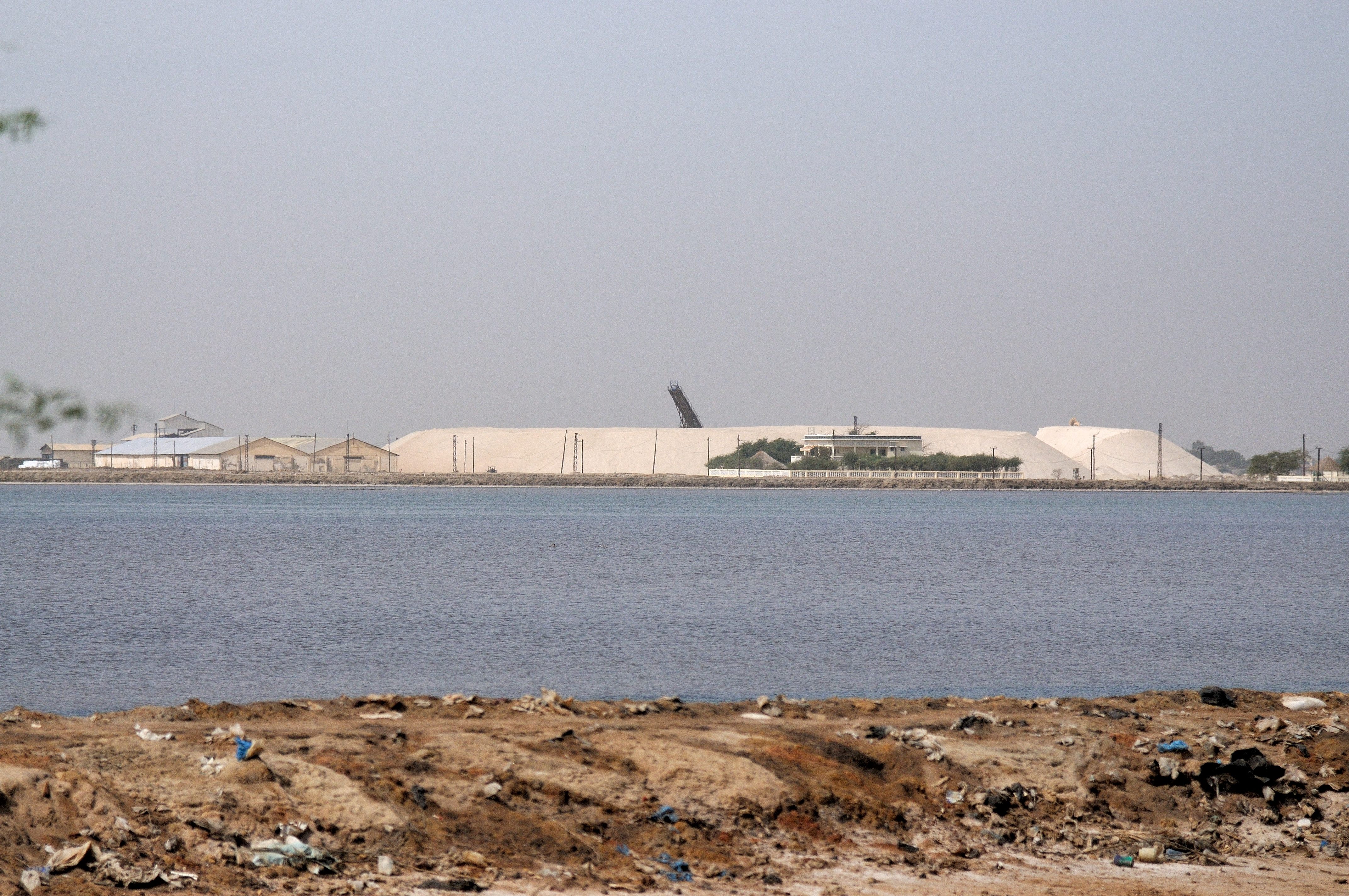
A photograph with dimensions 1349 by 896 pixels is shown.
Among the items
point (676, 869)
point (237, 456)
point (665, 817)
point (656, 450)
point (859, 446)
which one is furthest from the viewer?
point (656, 450)

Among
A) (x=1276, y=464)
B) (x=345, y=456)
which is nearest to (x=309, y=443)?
(x=345, y=456)

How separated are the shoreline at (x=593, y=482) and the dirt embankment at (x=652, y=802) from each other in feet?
416

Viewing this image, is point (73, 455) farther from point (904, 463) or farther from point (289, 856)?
point (289, 856)

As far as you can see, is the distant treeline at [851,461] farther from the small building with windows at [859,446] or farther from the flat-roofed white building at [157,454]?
the flat-roofed white building at [157,454]

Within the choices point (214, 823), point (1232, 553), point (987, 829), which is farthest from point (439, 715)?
point (1232, 553)

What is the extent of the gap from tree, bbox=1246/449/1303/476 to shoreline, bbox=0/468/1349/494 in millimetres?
7571

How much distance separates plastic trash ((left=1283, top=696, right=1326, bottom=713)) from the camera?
1497cm

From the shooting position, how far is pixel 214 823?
906 cm

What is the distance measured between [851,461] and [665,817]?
145m

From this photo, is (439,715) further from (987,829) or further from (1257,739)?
(1257,739)

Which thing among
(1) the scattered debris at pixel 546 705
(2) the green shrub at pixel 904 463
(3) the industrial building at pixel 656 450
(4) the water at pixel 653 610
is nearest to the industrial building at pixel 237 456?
(3) the industrial building at pixel 656 450

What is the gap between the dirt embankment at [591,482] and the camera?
456ft

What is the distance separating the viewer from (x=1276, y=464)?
164250 mm

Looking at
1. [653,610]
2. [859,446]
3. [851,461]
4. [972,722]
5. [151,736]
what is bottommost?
[653,610]
